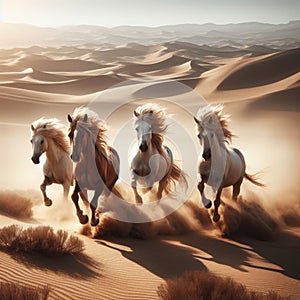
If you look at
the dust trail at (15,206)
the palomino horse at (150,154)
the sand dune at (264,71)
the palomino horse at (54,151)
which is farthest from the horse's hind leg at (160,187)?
the sand dune at (264,71)

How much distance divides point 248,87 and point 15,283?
30.9m

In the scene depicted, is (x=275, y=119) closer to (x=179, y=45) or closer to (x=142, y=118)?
(x=142, y=118)

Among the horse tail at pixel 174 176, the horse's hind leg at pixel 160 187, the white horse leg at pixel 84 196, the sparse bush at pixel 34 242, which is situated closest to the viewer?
the sparse bush at pixel 34 242

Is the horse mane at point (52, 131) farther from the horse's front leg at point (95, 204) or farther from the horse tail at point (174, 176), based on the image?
the horse tail at point (174, 176)

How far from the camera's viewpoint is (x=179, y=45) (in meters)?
83.3

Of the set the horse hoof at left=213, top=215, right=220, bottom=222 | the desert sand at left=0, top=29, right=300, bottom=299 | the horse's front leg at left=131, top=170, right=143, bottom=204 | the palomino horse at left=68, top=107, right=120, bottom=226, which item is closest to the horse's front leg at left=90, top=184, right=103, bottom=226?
the palomino horse at left=68, top=107, right=120, bottom=226

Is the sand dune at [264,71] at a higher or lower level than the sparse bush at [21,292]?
higher

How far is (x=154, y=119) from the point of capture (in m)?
8.49

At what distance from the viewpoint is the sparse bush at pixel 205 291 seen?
5.50 m

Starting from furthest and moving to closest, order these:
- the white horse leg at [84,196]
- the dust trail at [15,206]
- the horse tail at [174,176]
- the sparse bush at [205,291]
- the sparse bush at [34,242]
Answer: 1. the dust trail at [15,206]
2. the horse tail at [174,176]
3. the white horse leg at [84,196]
4. the sparse bush at [34,242]
5. the sparse bush at [205,291]

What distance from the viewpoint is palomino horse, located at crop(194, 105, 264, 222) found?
833 centimetres

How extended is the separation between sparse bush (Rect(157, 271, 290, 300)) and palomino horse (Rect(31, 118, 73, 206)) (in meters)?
3.58

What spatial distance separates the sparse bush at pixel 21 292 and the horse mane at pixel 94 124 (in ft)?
10.4

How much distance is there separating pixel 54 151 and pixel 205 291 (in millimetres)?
4158
